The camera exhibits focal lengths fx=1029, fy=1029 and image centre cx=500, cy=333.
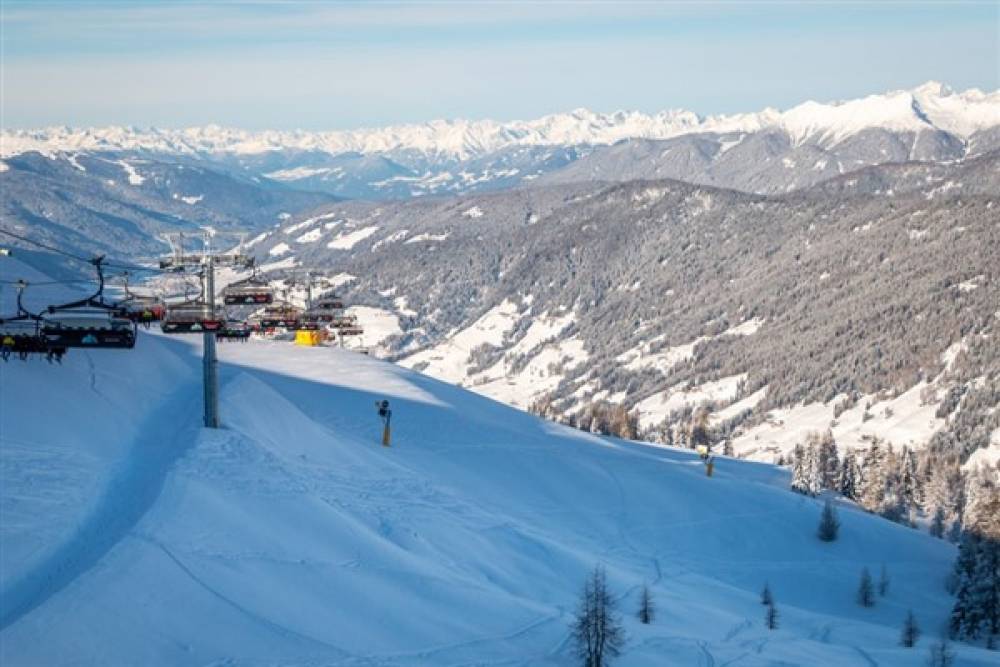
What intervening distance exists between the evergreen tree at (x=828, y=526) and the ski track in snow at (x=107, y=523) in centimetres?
4360

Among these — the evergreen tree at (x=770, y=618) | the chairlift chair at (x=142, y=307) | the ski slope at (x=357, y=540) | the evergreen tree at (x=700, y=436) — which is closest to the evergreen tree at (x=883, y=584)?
the ski slope at (x=357, y=540)

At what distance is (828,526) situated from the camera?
67250 millimetres

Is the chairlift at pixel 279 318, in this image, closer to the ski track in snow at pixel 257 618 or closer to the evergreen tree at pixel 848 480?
the ski track in snow at pixel 257 618

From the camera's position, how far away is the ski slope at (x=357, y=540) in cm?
2689

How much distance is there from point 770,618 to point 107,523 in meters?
28.3

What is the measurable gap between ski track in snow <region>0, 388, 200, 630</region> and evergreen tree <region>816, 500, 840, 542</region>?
43.6 meters

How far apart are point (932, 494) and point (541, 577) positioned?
72.5 m

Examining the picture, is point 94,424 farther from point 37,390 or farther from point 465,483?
point 465,483

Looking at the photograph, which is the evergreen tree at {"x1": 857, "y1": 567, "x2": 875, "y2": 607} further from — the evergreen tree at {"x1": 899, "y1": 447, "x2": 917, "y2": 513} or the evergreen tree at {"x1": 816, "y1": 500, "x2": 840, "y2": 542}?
the evergreen tree at {"x1": 899, "y1": 447, "x2": 917, "y2": 513}

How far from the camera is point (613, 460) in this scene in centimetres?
6806

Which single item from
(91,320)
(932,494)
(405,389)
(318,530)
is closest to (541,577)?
(318,530)

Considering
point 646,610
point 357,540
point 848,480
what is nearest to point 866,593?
point 646,610

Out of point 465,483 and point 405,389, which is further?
point 405,389

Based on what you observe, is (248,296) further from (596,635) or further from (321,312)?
(596,635)
